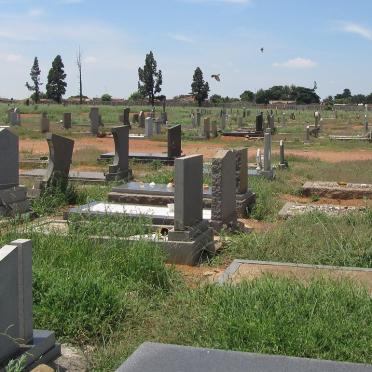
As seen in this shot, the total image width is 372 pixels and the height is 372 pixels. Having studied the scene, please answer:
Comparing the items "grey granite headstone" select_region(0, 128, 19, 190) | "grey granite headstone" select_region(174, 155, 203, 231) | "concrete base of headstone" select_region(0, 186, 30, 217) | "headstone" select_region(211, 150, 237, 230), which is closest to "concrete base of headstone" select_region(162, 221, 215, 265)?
"grey granite headstone" select_region(174, 155, 203, 231)

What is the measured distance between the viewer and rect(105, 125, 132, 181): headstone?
49.2ft

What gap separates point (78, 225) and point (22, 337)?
419 centimetres

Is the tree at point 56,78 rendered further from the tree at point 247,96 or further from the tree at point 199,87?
the tree at point 247,96

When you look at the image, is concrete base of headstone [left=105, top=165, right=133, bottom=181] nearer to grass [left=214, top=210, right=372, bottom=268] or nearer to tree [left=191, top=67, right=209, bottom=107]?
grass [left=214, top=210, right=372, bottom=268]

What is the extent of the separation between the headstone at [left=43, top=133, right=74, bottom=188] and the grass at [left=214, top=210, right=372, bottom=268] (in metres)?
4.53

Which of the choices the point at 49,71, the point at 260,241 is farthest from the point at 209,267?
the point at 49,71

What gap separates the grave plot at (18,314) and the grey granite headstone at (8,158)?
6483 mm

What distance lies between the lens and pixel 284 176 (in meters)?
16.9

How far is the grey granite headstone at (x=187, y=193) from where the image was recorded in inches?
312

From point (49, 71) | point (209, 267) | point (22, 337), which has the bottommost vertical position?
point (209, 267)

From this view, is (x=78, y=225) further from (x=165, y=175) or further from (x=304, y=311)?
(x=165, y=175)

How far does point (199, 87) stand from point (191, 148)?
81.0 metres

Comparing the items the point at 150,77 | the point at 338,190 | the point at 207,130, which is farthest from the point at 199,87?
the point at 338,190

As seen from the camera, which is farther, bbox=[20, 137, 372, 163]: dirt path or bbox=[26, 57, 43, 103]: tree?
bbox=[26, 57, 43, 103]: tree
